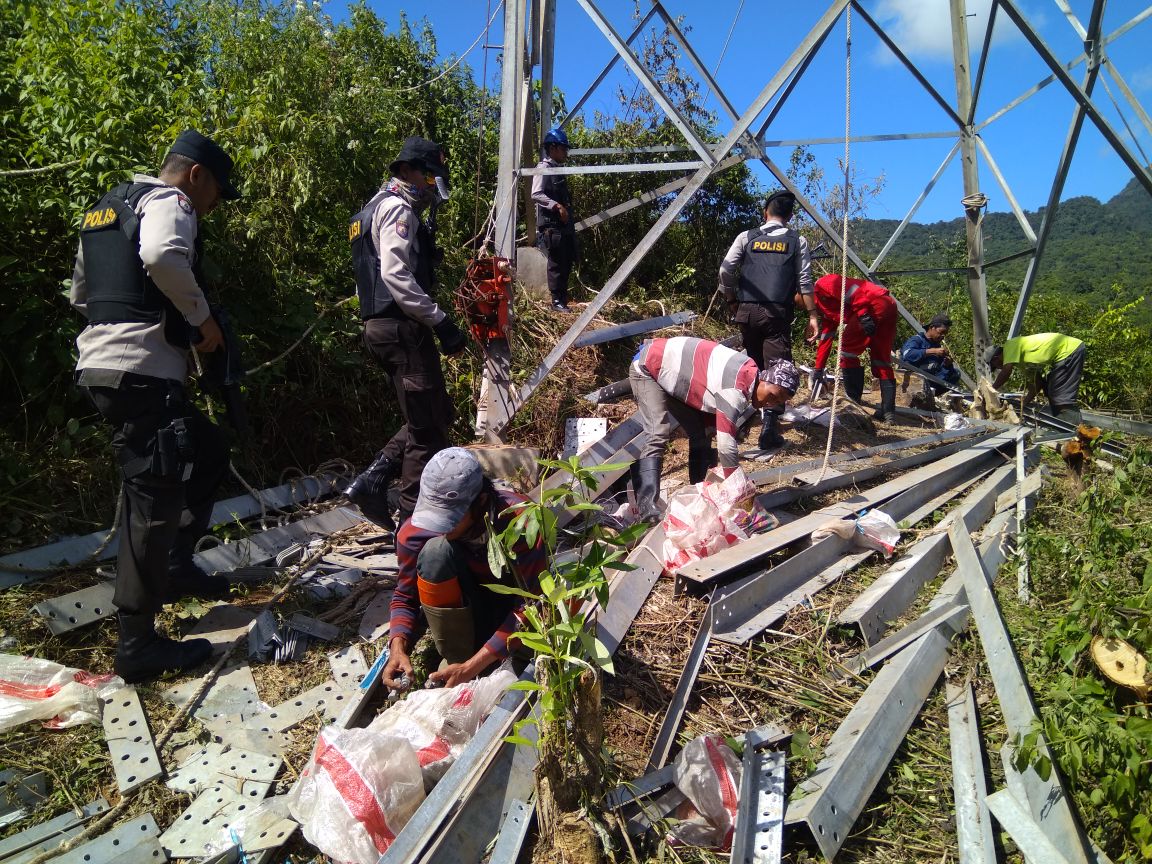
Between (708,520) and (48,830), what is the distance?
2739 mm

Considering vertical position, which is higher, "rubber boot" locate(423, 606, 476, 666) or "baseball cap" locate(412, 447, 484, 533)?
"baseball cap" locate(412, 447, 484, 533)

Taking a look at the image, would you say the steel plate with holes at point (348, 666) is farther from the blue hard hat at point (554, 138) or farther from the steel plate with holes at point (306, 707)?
the blue hard hat at point (554, 138)

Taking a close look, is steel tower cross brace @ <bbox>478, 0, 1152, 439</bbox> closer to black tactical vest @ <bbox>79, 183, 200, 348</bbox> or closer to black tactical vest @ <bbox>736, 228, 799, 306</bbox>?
black tactical vest @ <bbox>736, 228, 799, 306</bbox>

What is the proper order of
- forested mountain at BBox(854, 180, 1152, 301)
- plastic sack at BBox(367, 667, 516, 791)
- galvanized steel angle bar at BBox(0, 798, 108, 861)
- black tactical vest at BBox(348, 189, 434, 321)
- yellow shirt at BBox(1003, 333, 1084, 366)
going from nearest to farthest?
galvanized steel angle bar at BBox(0, 798, 108, 861), plastic sack at BBox(367, 667, 516, 791), black tactical vest at BBox(348, 189, 434, 321), yellow shirt at BBox(1003, 333, 1084, 366), forested mountain at BBox(854, 180, 1152, 301)

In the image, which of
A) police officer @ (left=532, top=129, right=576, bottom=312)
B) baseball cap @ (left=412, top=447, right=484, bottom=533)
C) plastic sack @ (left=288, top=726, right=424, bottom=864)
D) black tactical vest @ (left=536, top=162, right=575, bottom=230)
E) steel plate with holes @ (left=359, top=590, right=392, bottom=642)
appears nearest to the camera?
plastic sack @ (left=288, top=726, right=424, bottom=864)

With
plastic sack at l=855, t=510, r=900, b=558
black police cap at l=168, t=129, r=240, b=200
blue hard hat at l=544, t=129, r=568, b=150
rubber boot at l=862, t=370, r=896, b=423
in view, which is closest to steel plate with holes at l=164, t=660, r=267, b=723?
black police cap at l=168, t=129, r=240, b=200

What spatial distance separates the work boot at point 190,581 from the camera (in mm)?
3203

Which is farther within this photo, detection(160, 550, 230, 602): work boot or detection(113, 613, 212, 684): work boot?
detection(160, 550, 230, 602): work boot

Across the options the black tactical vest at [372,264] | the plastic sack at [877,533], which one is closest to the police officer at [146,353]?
the black tactical vest at [372,264]

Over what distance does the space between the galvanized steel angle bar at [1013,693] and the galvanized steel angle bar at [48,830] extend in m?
2.80

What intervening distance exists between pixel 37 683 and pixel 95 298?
4.76ft

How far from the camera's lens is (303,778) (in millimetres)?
2162

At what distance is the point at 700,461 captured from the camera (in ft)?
14.4

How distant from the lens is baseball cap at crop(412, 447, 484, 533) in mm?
2455
